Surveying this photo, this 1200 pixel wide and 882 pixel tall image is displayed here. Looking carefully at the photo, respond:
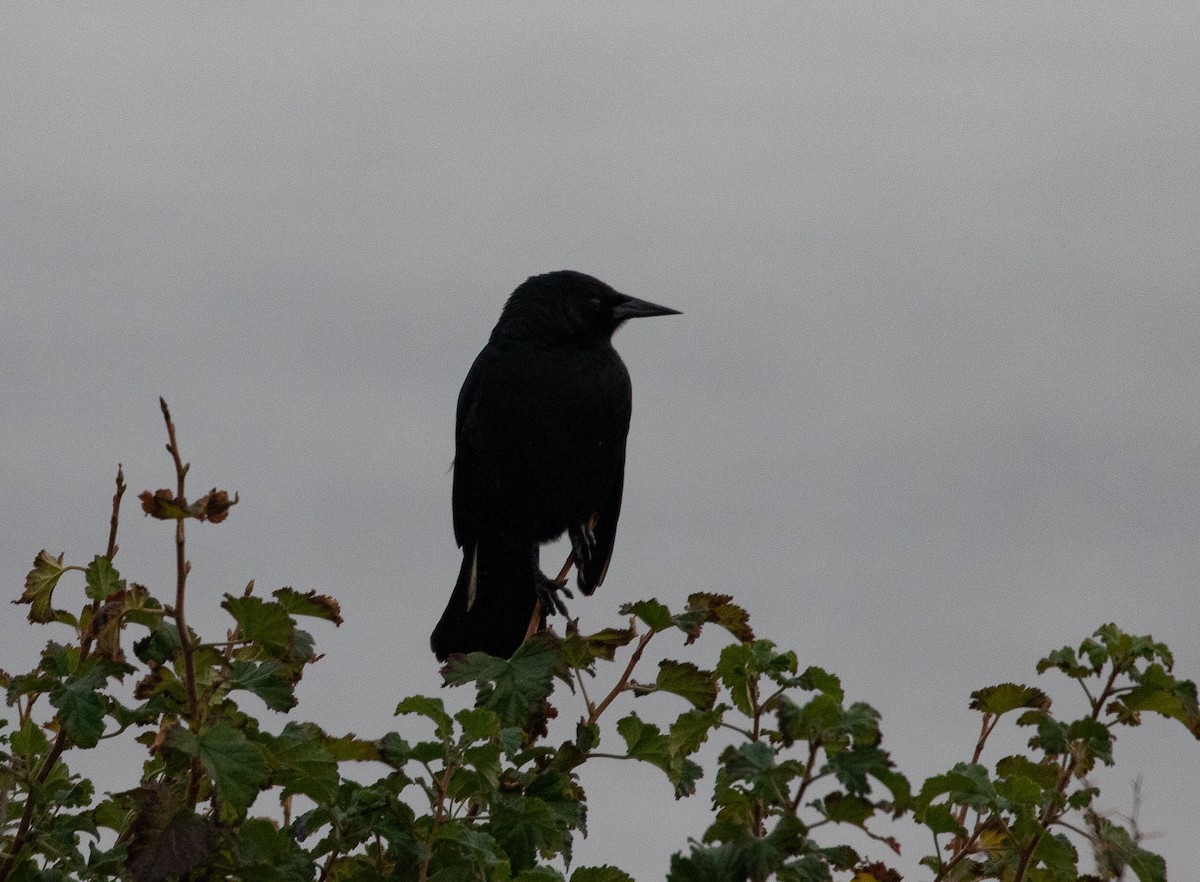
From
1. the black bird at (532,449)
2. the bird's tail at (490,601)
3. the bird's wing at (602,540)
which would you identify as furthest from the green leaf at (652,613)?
the bird's wing at (602,540)

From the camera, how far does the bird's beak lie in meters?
6.18

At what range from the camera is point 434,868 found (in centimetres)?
216

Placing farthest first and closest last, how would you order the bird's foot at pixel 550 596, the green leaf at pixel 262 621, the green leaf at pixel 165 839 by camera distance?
the bird's foot at pixel 550 596
the green leaf at pixel 262 621
the green leaf at pixel 165 839

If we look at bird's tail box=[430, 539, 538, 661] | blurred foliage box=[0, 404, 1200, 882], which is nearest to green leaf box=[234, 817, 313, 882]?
blurred foliage box=[0, 404, 1200, 882]

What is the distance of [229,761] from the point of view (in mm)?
2002

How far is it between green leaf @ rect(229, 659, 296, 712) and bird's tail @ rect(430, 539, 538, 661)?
3402mm

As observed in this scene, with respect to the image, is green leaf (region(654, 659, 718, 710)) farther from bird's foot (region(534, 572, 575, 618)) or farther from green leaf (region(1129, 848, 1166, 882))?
bird's foot (region(534, 572, 575, 618))

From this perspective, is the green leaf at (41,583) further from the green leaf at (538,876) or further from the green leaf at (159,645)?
the green leaf at (538,876)

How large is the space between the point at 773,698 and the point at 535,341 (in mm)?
3937

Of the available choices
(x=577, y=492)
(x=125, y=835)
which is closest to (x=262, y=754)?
(x=125, y=835)

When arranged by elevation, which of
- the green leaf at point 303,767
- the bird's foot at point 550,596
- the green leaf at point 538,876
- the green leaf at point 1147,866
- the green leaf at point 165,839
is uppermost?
the bird's foot at point 550,596

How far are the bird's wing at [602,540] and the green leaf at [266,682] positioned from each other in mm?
3923

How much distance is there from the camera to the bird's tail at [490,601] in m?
5.69

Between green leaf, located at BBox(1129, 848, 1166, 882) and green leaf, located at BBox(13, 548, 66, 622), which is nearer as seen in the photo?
green leaf, located at BBox(1129, 848, 1166, 882)
